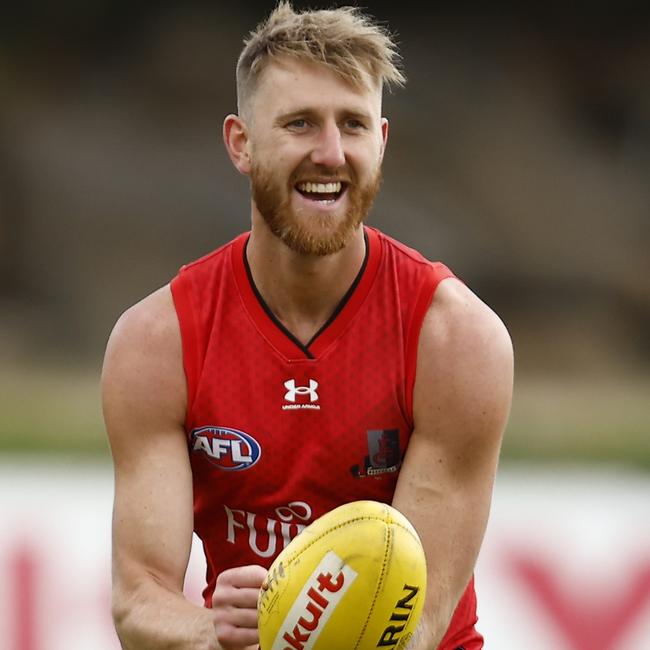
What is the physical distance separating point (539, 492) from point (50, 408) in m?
4.57

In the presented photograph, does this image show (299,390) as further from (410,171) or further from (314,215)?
(410,171)

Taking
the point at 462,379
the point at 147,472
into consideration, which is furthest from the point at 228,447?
the point at 462,379

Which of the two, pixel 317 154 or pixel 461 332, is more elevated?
pixel 317 154

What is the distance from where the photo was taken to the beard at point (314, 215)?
3.54 m

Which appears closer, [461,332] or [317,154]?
[317,154]

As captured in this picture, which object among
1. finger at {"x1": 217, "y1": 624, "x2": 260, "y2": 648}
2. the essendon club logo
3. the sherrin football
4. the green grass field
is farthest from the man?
the green grass field

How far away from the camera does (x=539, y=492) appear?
6.32 m

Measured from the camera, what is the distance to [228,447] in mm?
3707

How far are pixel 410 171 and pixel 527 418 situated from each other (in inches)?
99.1

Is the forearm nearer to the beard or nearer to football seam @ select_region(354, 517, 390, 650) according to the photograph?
football seam @ select_region(354, 517, 390, 650)

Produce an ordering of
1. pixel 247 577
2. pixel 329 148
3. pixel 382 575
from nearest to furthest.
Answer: pixel 382 575 < pixel 247 577 < pixel 329 148

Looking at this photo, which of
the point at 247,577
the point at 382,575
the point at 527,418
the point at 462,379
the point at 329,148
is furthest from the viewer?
the point at 527,418

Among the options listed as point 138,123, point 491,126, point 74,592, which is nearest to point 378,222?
point 491,126

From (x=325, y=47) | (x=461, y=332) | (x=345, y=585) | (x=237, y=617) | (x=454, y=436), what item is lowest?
(x=237, y=617)
